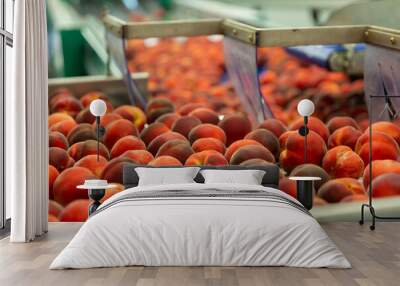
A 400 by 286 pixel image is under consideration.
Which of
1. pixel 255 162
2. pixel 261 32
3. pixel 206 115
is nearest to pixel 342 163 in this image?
pixel 255 162

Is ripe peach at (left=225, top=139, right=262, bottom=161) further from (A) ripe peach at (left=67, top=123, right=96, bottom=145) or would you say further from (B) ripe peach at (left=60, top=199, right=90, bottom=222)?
(B) ripe peach at (left=60, top=199, right=90, bottom=222)

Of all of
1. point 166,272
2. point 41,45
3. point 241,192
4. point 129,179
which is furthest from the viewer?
point 129,179

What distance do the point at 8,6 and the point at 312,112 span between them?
3402mm

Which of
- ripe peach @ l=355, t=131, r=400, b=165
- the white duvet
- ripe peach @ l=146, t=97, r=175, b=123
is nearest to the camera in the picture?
the white duvet

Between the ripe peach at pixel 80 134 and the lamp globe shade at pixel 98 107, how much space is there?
12.6 inches

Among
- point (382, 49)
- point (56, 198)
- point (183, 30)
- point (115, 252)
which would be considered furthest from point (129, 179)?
point (382, 49)

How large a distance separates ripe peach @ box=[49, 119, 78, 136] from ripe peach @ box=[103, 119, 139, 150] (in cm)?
39

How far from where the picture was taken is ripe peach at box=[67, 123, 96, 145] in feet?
24.1

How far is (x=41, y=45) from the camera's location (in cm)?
641

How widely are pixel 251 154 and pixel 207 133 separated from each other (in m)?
0.54

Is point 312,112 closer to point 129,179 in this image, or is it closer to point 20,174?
point 129,179

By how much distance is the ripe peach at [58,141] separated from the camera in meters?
A: 7.32

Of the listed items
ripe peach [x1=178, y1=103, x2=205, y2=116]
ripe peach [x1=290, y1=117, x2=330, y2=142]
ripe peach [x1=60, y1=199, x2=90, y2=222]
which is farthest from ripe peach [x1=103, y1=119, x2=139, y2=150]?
ripe peach [x1=290, y1=117, x2=330, y2=142]

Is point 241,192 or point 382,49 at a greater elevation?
point 382,49
